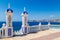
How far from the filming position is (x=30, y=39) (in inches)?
436

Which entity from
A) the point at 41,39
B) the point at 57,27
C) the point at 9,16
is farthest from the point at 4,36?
the point at 57,27

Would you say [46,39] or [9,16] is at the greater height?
[9,16]

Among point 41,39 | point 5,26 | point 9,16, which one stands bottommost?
point 41,39

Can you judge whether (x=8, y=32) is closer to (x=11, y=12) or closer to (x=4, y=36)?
(x=4, y=36)

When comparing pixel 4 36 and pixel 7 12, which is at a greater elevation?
pixel 7 12

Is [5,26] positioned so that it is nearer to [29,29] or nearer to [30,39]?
[30,39]

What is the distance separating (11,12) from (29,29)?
3.96m

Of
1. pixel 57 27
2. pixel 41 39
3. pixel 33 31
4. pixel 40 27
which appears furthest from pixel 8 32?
pixel 57 27

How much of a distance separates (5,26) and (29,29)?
13.0 ft

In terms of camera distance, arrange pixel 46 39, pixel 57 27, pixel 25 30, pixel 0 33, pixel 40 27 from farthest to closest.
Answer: pixel 57 27
pixel 40 27
pixel 25 30
pixel 0 33
pixel 46 39

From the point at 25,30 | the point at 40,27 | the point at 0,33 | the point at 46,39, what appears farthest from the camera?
the point at 40,27

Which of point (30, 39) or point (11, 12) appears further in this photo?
point (11, 12)

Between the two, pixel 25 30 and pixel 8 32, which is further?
pixel 25 30

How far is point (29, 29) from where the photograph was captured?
1534cm
